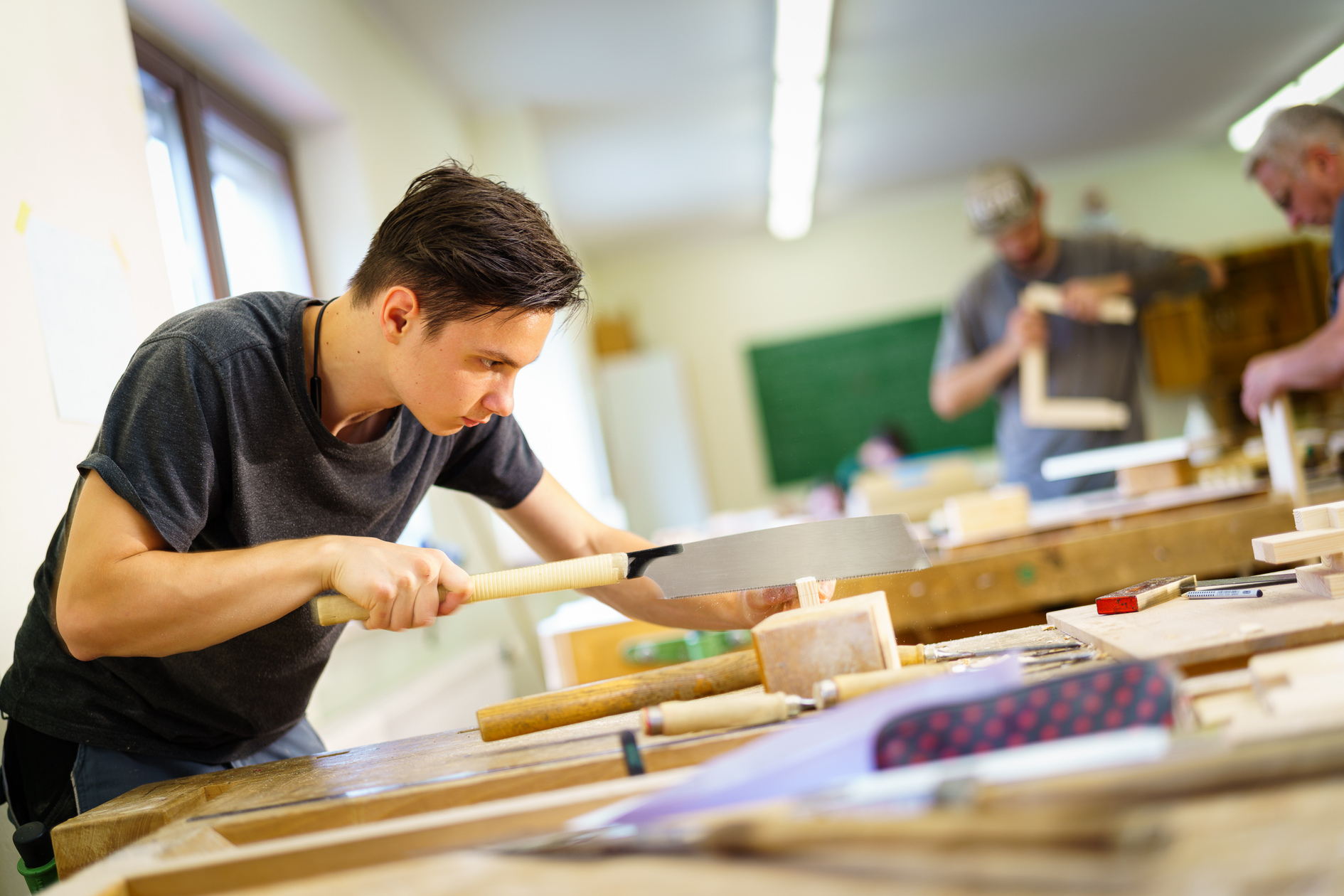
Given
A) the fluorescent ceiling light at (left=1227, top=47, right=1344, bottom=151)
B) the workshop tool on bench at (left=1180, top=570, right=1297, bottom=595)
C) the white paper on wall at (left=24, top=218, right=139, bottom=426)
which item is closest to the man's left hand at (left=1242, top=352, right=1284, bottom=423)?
the workshop tool on bench at (left=1180, top=570, right=1297, bottom=595)

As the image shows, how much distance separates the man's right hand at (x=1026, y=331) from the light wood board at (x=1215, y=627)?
2.46 metres

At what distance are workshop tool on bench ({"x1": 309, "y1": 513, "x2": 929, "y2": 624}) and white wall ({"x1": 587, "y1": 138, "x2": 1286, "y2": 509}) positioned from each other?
22.6 ft

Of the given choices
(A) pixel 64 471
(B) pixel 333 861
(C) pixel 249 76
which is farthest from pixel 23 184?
(C) pixel 249 76

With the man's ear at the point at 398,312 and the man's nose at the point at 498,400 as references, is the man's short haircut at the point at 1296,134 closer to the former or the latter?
the man's nose at the point at 498,400

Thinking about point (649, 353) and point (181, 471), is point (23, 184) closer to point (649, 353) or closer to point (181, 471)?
point (181, 471)

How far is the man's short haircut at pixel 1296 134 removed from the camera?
2.41 m

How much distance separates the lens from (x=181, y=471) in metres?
1.12

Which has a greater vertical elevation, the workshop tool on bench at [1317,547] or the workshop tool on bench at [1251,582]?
the workshop tool on bench at [1317,547]

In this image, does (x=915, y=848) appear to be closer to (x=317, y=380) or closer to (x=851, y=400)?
(x=317, y=380)

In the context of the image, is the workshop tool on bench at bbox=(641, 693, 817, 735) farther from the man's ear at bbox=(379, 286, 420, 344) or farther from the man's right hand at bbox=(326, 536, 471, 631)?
the man's ear at bbox=(379, 286, 420, 344)

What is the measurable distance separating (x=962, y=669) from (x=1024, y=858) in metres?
0.49

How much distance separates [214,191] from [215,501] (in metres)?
2.09

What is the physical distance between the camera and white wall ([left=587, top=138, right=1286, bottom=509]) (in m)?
7.96

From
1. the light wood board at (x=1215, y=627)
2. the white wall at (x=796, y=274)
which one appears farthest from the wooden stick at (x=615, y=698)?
the white wall at (x=796, y=274)
